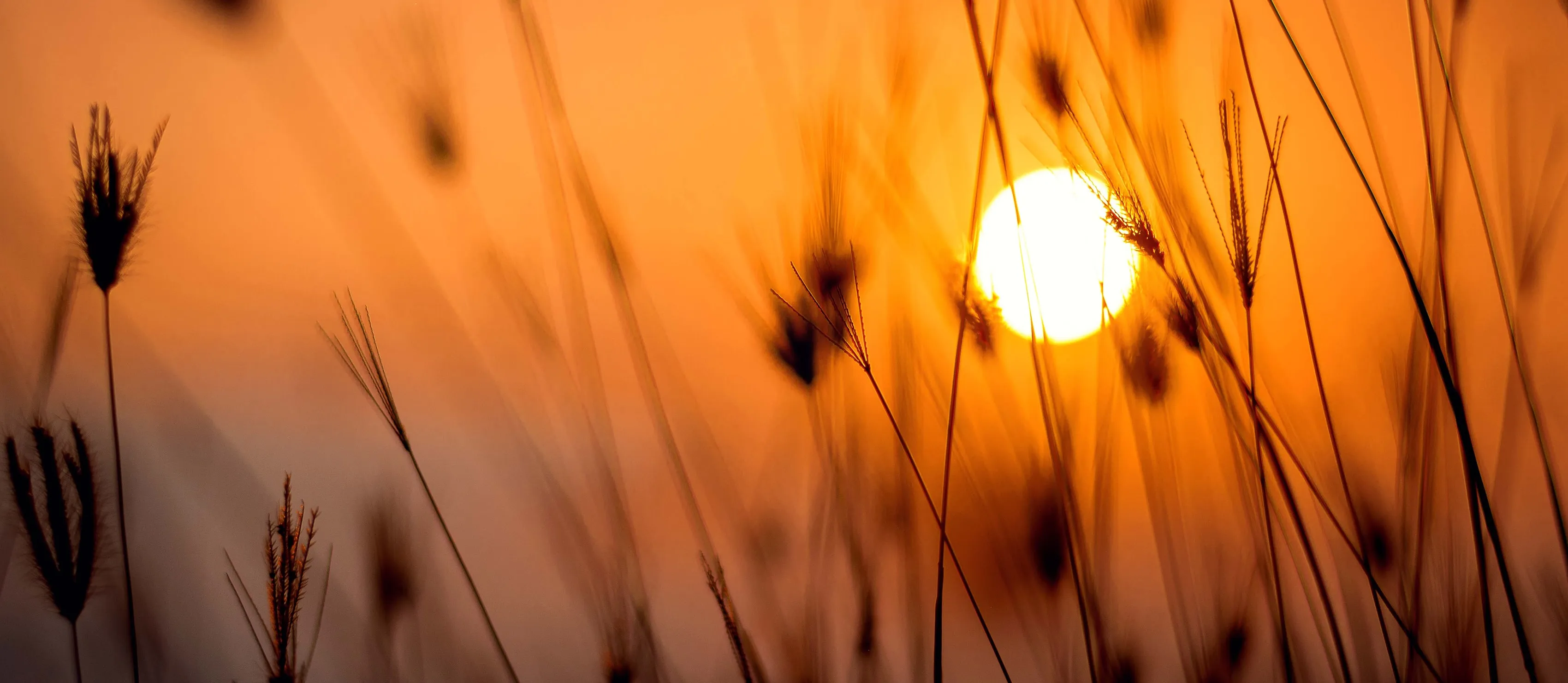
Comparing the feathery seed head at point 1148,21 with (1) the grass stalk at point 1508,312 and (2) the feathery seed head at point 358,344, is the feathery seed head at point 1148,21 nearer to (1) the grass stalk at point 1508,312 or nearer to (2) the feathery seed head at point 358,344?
(1) the grass stalk at point 1508,312

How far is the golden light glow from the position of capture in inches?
20.5

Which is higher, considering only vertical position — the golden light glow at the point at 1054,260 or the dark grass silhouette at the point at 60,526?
the golden light glow at the point at 1054,260

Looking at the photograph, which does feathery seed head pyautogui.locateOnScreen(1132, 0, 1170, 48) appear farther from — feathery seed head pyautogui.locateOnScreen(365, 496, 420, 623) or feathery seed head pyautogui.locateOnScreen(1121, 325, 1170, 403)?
feathery seed head pyautogui.locateOnScreen(365, 496, 420, 623)

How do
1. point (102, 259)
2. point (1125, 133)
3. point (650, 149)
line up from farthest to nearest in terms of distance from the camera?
point (650, 149), point (1125, 133), point (102, 259)

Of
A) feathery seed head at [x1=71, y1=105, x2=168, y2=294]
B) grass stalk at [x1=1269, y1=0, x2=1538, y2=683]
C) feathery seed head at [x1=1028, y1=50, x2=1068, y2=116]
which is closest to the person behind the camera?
grass stalk at [x1=1269, y1=0, x2=1538, y2=683]

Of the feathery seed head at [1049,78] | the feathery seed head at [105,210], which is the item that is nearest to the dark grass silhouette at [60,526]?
the feathery seed head at [105,210]

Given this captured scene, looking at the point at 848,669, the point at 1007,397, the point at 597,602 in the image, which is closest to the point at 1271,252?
the point at 1007,397

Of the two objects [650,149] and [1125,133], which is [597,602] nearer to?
[650,149]

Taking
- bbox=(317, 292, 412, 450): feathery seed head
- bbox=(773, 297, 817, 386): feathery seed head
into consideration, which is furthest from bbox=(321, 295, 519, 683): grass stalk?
bbox=(773, 297, 817, 386): feathery seed head

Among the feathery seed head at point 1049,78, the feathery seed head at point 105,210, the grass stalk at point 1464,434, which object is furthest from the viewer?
the feathery seed head at point 1049,78

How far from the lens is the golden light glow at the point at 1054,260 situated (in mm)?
520

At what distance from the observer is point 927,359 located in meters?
0.64

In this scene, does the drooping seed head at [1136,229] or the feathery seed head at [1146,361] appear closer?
the drooping seed head at [1136,229]

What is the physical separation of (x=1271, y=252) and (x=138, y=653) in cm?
115
